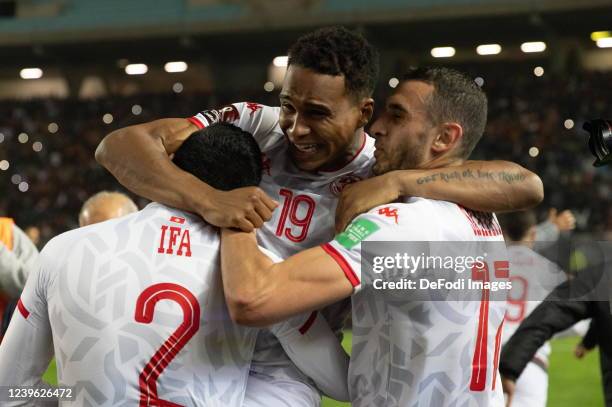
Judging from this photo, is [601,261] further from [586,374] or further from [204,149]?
[586,374]

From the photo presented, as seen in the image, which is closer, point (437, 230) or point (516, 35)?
point (437, 230)

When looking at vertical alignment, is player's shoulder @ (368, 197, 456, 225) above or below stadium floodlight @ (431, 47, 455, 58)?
below

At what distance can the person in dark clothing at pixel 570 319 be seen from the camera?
3256 millimetres

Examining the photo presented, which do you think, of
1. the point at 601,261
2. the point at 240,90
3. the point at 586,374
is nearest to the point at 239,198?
the point at 601,261

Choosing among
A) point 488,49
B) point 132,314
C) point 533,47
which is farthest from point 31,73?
point 132,314

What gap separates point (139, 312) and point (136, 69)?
83.5 feet

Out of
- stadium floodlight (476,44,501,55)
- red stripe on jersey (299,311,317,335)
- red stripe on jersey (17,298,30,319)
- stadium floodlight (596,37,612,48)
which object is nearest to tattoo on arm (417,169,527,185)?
red stripe on jersey (299,311,317,335)

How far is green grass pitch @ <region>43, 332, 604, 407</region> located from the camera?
7770 mm

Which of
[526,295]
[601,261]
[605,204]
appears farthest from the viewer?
[605,204]

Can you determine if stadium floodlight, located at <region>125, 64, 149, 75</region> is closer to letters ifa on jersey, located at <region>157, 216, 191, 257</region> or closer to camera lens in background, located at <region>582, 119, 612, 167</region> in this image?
camera lens in background, located at <region>582, 119, 612, 167</region>

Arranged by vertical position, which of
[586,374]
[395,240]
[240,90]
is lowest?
[586,374]

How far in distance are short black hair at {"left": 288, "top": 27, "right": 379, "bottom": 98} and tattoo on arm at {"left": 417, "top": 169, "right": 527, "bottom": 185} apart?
422 mm

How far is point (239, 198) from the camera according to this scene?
2230 millimetres

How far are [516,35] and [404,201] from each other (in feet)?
70.6
